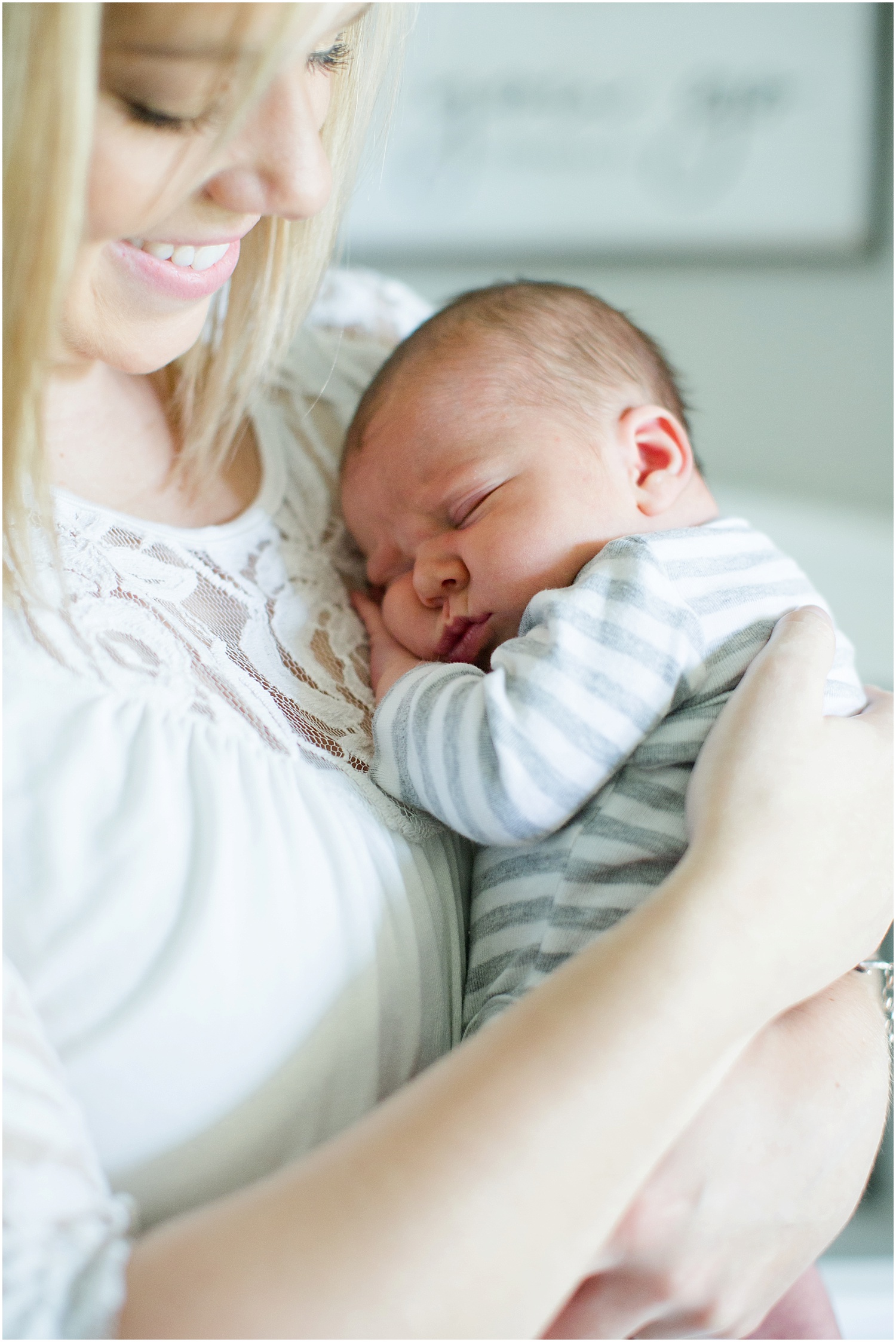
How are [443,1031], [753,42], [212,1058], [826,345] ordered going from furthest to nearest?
[826,345] → [753,42] → [443,1031] → [212,1058]

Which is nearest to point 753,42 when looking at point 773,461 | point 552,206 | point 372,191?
point 552,206

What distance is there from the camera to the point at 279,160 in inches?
26.4

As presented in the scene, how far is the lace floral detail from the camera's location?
650mm

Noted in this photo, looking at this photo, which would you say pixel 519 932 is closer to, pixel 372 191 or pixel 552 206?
pixel 372 191

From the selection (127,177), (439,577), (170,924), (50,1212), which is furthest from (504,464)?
(50,1212)

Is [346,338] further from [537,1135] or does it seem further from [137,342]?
[537,1135]

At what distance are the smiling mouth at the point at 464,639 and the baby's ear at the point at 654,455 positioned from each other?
7.1 inches

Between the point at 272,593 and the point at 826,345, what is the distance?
162 centimetres

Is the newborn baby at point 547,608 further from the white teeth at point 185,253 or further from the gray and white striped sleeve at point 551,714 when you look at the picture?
the white teeth at point 185,253

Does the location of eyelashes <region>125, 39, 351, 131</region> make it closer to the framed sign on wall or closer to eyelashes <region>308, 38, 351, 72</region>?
eyelashes <region>308, 38, 351, 72</region>

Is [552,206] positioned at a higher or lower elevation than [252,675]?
higher

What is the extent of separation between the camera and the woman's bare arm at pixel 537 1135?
453 mm

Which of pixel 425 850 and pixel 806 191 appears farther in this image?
pixel 806 191

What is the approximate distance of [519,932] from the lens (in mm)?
717
